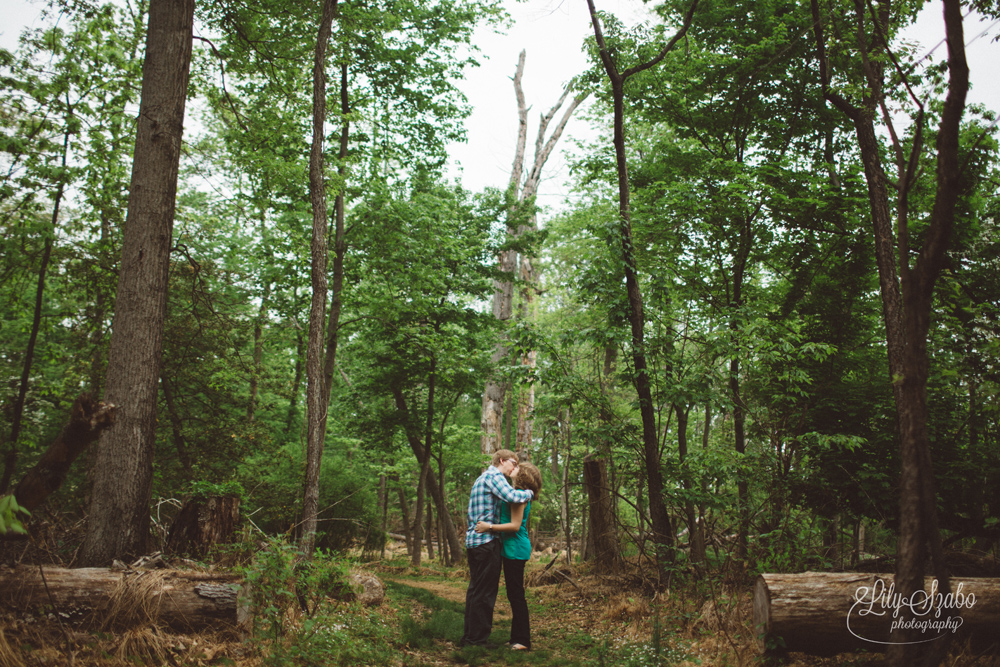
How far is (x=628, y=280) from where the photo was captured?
770 cm

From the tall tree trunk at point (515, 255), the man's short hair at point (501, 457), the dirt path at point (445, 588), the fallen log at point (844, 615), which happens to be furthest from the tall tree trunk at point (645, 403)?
the tall tree trunk at point (515, 255)

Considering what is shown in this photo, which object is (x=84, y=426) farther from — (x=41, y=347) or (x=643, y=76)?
(x=643, y=76)

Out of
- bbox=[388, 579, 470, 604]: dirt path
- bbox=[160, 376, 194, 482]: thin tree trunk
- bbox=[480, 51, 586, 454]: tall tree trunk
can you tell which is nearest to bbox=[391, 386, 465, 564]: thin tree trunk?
bbox=[480, 51, 586, 454]: tall tree trunk

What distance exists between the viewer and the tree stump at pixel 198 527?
6012 mm

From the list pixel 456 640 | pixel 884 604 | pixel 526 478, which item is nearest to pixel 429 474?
pixel 456 640

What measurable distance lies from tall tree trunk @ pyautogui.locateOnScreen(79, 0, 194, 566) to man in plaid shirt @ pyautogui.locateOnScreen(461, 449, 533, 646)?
3.06m

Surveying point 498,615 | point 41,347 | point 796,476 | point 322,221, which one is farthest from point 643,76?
point 41,347

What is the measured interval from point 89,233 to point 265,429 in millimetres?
4827

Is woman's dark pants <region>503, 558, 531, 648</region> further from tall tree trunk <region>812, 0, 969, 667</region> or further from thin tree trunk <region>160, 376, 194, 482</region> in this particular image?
thin tree trunk <region>160, 376, 194, 482</region>

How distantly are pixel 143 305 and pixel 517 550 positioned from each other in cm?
440

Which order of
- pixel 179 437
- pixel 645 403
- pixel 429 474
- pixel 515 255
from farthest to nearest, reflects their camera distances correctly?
pixel 515 255
pixel 429 474
pixel 179 437
pixel 645 403

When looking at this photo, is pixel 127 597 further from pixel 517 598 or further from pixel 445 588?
pixel 445 588

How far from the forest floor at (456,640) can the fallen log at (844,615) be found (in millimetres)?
181

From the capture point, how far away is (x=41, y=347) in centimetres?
1027
